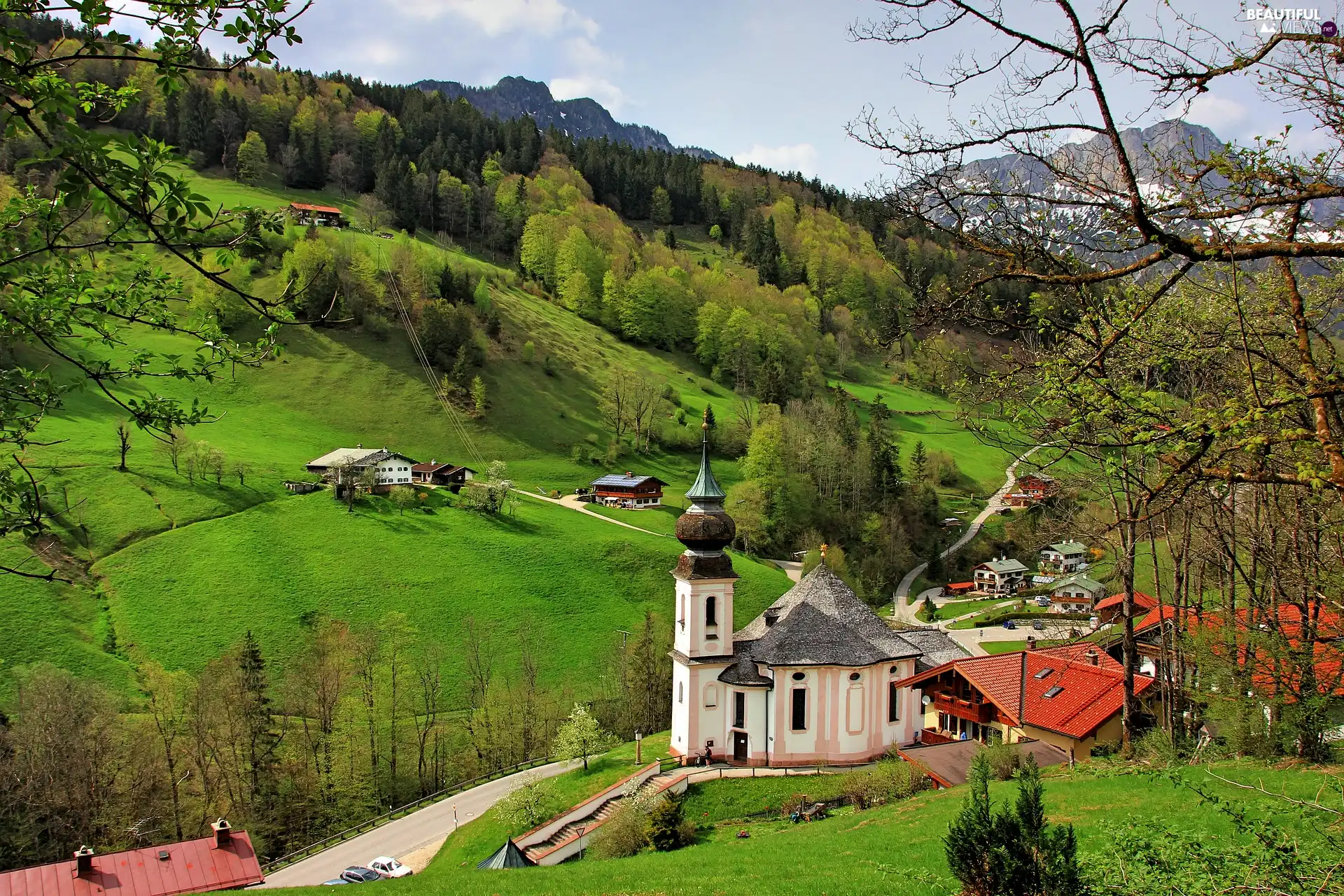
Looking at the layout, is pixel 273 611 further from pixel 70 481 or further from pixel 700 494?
pixel 700 494

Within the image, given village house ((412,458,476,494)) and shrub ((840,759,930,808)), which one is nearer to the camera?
shrub ((840,759,930,808))

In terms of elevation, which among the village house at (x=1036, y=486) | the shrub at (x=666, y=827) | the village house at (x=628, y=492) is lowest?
the shrub at (x=666, y=827)

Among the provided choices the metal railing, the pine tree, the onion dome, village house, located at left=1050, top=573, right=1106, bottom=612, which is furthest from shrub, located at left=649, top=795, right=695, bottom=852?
village house, located at left=1050, top=573, right=1106, bottom=612

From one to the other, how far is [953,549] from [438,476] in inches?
1749

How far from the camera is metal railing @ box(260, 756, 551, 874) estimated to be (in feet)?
108

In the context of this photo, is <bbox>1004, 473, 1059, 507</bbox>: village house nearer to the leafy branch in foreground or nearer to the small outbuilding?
the leafy branch in foreground

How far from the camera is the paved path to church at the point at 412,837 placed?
101 feet

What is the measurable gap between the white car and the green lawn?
1804 cm

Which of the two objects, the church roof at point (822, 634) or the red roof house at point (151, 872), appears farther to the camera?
the church roof at point (822, 634)

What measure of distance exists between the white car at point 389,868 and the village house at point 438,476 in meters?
39.2

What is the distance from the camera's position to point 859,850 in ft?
56.0

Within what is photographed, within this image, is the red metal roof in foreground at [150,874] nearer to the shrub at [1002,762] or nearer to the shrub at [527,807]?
the shrub at [527,807]

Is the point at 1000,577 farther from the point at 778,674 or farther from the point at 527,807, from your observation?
the point at 527,807

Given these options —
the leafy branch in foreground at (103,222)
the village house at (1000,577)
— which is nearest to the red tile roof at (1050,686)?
the leafy branch in foreground at (103,222)
